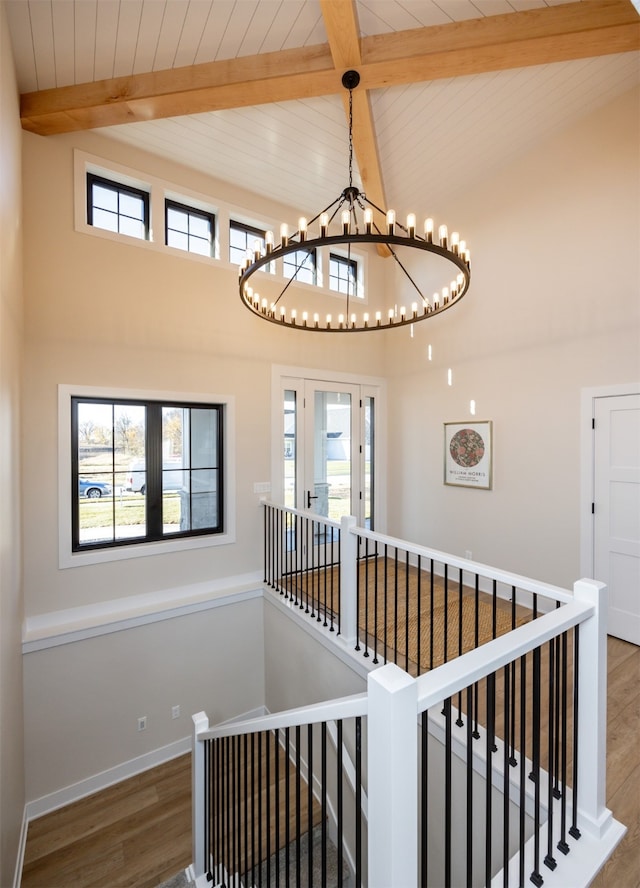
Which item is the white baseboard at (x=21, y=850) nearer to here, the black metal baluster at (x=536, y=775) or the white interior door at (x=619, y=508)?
the black metal baluster at (x=536, y=775)

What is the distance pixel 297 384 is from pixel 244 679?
10.5ft

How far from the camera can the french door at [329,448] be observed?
15.4 ft

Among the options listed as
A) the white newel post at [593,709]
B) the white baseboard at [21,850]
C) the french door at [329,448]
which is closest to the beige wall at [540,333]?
the french door at [329,448]

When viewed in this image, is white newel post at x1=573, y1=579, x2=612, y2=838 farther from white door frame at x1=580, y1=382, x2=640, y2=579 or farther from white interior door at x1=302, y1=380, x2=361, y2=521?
white interior door at x1=302, y1=380, x2=361, y2=521

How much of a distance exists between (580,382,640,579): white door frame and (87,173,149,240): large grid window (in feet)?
14.2

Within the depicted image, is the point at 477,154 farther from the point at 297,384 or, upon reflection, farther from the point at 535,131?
the point at 297,384

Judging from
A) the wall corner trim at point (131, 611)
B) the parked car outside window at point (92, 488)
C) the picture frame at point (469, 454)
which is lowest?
the wall corner trim at point (131, 611)

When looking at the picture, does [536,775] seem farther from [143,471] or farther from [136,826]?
[143,471]

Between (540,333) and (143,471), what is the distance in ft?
13.1

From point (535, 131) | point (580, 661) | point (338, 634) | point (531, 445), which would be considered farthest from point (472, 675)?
point (535, 131)

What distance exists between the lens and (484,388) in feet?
14.0

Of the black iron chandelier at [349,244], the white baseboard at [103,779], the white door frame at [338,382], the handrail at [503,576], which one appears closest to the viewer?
the handrail at [503,576]

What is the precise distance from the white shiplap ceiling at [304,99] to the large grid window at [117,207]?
1.34 ft

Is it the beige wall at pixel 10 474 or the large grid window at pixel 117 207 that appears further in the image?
the large grid window at pixel 117 207
